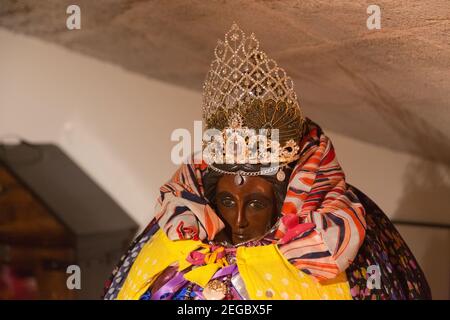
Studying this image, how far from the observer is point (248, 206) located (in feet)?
3.07

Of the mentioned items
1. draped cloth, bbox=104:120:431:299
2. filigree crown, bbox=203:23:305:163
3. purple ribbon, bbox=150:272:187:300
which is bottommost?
purple ribbon, bbox=150:272:187:300

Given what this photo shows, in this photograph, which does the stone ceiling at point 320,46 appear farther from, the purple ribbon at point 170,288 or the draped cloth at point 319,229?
the purple ribbon at point 170,288

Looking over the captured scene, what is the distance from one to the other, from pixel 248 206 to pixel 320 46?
335 millimetres

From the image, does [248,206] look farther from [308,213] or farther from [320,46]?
[320,46]

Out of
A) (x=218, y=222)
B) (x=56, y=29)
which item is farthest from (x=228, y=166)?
(x=56, y=29)

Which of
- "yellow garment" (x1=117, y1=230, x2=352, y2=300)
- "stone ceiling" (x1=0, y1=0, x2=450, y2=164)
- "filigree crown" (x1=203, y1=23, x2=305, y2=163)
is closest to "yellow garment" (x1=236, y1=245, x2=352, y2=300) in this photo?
"yellow garment" (x1=117, y1=230, x2=352, y2=300)

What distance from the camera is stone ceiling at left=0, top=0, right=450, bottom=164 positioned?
896 mm

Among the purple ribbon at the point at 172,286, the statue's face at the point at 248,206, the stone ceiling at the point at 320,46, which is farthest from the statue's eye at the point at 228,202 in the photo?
the stone ceiling at the point at 320,46

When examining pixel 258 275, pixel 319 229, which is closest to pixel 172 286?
pixel 258 275

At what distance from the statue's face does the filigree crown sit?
0.05 meters

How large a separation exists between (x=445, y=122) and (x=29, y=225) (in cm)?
106

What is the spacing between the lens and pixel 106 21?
128 cm

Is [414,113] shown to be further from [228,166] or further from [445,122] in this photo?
[228,166]

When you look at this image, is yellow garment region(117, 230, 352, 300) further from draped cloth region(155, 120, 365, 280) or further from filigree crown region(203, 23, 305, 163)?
filigree crown region(203, 23, 305, 163)
